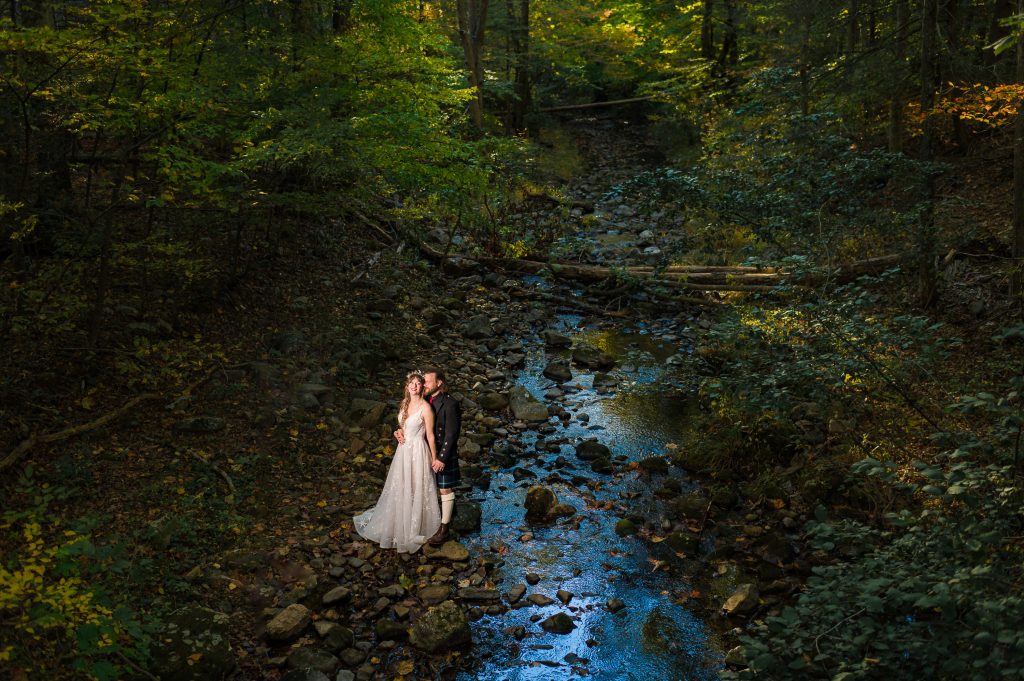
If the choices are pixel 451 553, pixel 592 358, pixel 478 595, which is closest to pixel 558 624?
pixel 478 595

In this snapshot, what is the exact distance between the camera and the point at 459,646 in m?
6.21

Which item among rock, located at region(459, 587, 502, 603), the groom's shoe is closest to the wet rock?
rock, located at region(459, 587, 502, 603)

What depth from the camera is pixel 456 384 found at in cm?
1159

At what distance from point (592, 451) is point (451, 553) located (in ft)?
10.0

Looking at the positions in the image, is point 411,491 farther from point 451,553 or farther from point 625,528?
point 625,528


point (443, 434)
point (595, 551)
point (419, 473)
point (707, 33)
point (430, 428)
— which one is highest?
point (707, 33)

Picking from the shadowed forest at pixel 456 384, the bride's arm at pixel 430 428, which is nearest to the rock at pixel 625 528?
the shadowed forest at pixel 456 384

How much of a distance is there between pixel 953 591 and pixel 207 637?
553 centimetres

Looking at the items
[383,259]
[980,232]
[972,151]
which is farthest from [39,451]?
[972,151]

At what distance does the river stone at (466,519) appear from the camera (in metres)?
8.01

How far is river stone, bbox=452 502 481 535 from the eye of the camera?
26.3 ft

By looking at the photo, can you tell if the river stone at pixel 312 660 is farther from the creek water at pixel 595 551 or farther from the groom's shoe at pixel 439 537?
the groom's shoe at pixel 439 537

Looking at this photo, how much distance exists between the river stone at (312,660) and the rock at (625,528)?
3601 mm

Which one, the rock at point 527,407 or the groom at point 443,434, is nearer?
the groom at point 443,434
